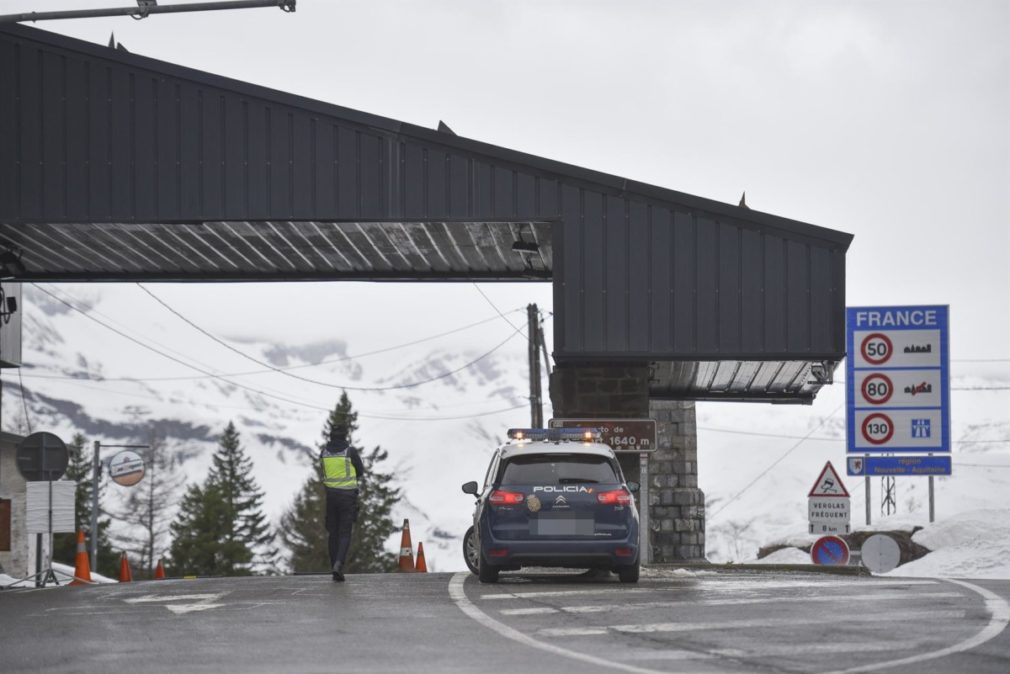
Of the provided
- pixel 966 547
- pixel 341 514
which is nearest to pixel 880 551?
pixel 966 547

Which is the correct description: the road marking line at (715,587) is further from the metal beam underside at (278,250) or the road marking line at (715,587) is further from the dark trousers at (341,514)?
the metal beam underside at (278,250)

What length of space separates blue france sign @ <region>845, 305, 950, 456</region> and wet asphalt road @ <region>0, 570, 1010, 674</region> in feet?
25.2

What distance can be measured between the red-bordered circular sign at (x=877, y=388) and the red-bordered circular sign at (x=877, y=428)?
232 mm

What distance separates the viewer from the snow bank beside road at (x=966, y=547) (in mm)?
22531

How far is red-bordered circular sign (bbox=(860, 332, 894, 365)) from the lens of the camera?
76.9ft

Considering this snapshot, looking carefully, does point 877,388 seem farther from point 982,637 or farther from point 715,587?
point 982,637

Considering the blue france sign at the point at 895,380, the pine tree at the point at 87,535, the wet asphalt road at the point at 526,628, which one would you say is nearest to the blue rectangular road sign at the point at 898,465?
the blue france sign at the point at 895,380

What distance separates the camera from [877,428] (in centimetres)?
2338

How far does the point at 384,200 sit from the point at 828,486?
804 cm

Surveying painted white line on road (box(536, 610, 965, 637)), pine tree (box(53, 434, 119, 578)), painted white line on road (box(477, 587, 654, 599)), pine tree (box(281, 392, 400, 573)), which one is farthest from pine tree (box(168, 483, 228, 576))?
painted white line on road (box(536, 610, 965, 637))

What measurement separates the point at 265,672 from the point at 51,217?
16.0 metres

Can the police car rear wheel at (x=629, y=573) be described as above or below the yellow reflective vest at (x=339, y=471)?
below

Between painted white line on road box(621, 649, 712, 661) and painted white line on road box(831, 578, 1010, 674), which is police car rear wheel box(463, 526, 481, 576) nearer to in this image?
painted white line on road box(831, 578, 1010, 674)

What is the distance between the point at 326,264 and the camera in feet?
89.4
